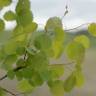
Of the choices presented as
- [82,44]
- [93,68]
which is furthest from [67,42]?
[93,68]

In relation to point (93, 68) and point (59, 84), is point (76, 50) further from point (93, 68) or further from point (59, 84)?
point (93, 68)

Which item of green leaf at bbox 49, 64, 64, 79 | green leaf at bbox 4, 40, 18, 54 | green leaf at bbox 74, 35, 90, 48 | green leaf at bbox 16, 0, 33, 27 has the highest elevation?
green leaf at bbox 16, 0, 33, 27

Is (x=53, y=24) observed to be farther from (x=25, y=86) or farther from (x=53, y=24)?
(x=25, y=86)

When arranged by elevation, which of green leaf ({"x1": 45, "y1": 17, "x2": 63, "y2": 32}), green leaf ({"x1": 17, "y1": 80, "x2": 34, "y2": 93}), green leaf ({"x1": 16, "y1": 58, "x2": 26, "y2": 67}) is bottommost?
green leaf ({"x1": 17, "y1": 80, "x2": 34, "y2": 93})

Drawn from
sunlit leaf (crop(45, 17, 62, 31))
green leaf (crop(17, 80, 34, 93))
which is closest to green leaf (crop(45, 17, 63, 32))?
sunlit leaf (crop(45, 17, 62, 31))

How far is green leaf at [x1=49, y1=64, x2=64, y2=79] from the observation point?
1.37 ft

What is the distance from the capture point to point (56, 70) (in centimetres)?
43

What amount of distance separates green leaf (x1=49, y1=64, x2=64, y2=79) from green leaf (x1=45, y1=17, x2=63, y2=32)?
0.05 metres

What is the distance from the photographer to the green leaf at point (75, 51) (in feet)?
1.37

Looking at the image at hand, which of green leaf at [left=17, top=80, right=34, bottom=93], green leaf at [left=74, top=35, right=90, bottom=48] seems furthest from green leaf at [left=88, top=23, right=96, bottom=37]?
green leaf at [left=17, top=80, right=34, bottom=93]

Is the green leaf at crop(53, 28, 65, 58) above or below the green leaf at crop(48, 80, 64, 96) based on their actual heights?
above

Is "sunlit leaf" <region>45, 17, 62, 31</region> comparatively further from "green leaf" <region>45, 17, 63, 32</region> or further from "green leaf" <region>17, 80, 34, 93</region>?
"green leaf" <region>17, 80, 34, 93</region>

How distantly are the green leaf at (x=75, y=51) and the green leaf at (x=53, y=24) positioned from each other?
3cm

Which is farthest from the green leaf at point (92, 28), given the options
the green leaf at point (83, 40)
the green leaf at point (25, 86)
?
the green leaf at point (25, 86)
